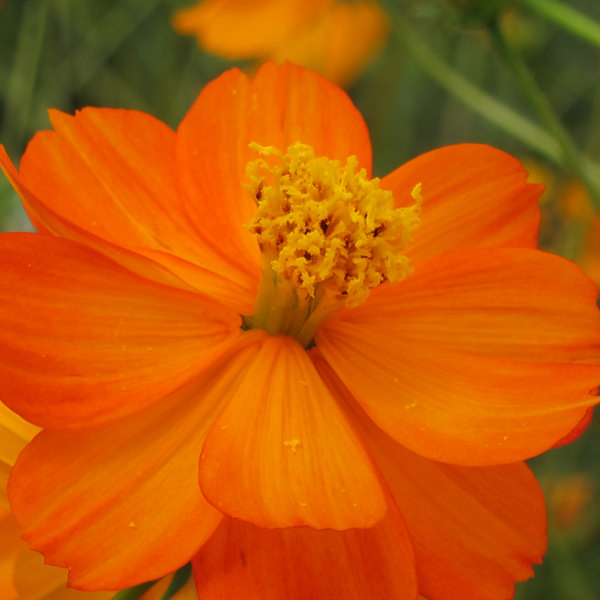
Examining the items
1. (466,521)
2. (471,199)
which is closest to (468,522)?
(466,521)

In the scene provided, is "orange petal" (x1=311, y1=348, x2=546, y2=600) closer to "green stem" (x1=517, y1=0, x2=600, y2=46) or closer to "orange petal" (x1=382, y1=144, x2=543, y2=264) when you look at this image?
"orange petal" (x1=382, y1=144, x2=543, y2=264)

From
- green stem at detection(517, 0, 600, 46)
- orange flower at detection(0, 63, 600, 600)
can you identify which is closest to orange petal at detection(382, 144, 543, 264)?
orange flower at detection(0, 63, 600, 600)

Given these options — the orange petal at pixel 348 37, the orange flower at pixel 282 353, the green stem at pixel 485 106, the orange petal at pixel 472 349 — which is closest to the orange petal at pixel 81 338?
the orange flower at pixel 282 353

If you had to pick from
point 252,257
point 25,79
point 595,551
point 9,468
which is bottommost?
point 595,551

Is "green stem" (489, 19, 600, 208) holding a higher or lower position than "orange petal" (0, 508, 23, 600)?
higher

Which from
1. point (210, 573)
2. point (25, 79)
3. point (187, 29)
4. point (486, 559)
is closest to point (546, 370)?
point (486, 559)

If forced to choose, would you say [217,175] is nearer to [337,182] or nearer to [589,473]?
[337,182]
